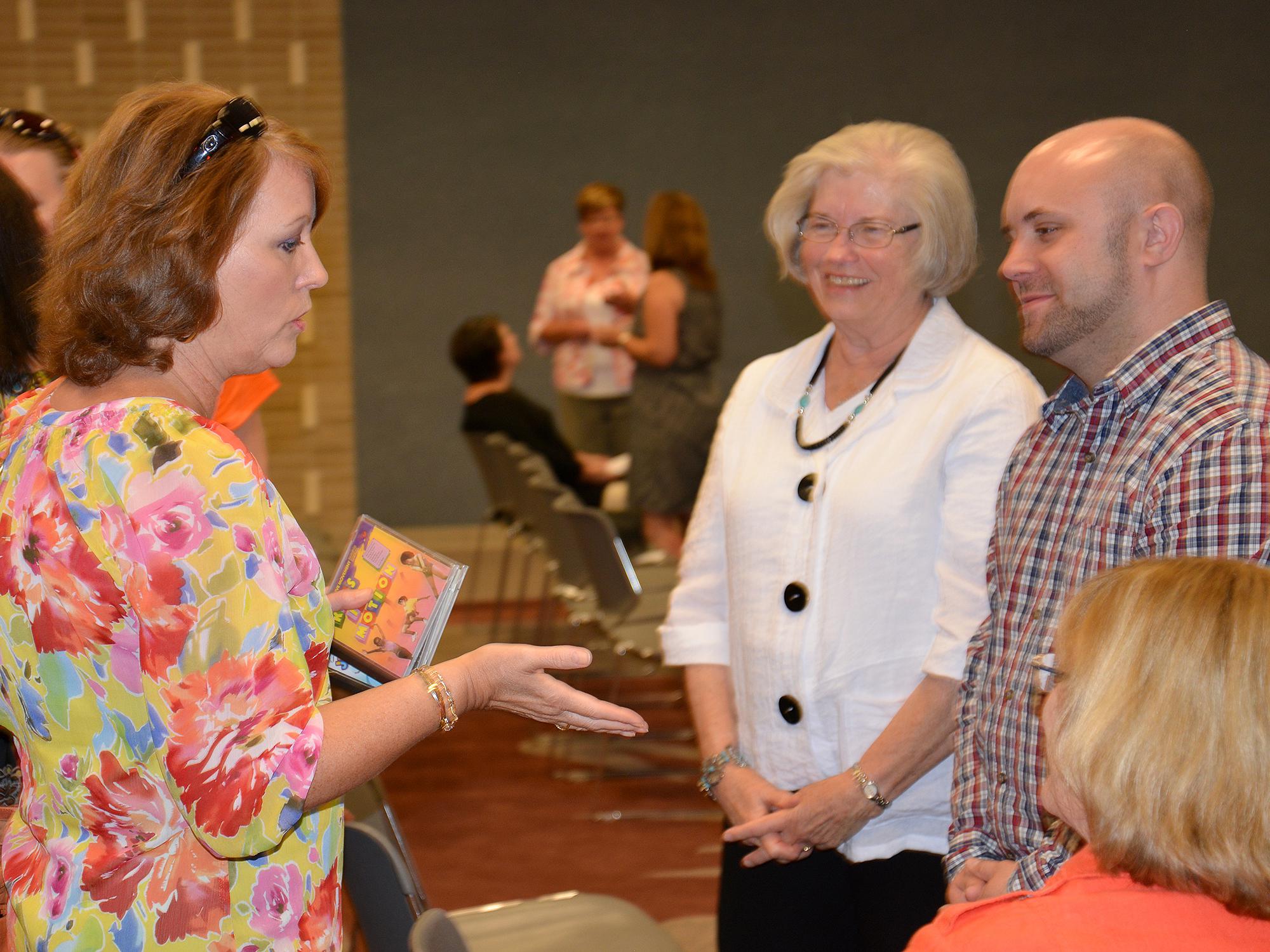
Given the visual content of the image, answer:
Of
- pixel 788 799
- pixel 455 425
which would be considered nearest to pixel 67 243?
pixel 788 799

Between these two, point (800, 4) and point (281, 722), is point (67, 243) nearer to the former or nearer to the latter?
point (281, 722)

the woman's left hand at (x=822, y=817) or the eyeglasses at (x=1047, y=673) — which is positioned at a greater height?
the eyeglasses at (x=1047, y=673)

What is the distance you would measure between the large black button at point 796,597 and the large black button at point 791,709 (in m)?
0.13

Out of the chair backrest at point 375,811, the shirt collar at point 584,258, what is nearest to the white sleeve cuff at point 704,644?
the chair backrest at point 375,811

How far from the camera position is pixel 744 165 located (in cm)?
874

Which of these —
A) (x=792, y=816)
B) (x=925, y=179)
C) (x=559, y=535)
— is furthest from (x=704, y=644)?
(x=559, y=535)

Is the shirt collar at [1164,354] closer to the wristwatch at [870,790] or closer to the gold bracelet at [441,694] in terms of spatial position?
the wristwatch at [870,790]

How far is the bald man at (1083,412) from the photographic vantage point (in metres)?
1.51

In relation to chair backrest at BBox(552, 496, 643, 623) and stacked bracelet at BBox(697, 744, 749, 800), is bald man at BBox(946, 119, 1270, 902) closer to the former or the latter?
stacked bracelet at BBox(697, 744, 749, 800)

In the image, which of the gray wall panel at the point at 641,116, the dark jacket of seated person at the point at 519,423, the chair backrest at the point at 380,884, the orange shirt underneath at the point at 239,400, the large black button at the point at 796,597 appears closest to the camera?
the chair backrest at the point at 380,884

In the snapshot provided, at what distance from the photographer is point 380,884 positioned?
5.85 feet

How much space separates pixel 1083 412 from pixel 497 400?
430cm

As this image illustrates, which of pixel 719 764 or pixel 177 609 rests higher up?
pixel 177 609

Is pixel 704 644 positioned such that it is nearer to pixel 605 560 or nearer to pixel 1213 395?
pixel 1213 395
